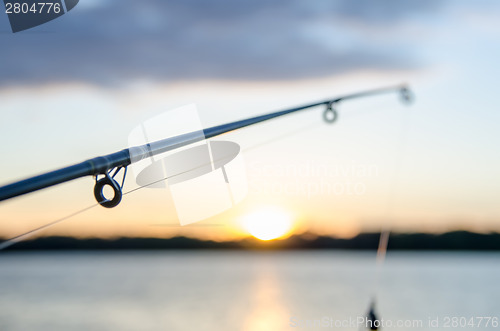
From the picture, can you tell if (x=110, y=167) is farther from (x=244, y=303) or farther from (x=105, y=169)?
(x=244, y=303)

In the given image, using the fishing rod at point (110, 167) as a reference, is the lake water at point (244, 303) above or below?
below

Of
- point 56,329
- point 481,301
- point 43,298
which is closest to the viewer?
point 56,329

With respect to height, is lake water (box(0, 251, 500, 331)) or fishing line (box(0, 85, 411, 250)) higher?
fishing line (box(0, 85, 411, 250))

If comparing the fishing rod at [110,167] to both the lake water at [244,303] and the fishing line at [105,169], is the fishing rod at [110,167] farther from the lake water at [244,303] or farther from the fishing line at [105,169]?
the lake water at [244,303]

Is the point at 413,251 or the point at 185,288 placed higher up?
the point at 185,288

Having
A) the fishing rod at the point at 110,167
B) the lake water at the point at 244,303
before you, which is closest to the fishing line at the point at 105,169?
the fishing rod at the point at 110,167

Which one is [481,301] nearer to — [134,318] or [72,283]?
[134,318]

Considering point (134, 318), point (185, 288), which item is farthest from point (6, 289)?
point (134, 318)

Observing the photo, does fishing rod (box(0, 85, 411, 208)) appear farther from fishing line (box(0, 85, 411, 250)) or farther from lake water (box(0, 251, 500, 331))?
lake water (box(0, 251, 500, 331))

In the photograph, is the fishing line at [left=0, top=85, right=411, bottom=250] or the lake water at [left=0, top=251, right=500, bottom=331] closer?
the fishing line at [left=0, top=85, right=411, bottom=250]

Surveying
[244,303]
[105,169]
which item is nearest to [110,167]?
[105,169]

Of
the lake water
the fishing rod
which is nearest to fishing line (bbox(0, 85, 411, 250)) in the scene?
the fishing rod
